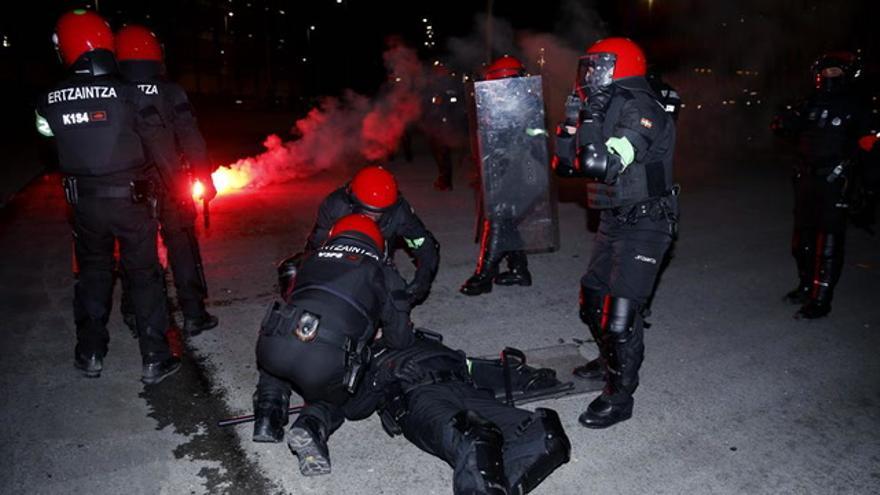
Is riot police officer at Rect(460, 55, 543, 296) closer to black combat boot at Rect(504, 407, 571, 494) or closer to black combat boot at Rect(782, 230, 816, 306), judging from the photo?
Answer: black combat boot at Rect(782, 230, 816, 306)

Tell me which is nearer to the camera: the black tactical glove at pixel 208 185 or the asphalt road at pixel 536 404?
the asphalt road at pixel 536 404

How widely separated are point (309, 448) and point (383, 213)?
1.58 metres

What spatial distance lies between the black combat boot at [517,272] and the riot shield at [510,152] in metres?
0.12

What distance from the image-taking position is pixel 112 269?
13.6 ft

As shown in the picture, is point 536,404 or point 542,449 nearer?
point 542,449

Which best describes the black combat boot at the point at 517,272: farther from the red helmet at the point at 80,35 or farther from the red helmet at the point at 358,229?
the red helmet at the point at 80,35

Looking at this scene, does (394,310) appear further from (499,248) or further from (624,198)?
(499,248)

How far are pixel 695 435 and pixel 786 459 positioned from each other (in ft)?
1.47

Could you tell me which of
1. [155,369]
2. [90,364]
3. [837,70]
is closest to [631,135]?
[837,70]

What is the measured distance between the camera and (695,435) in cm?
345

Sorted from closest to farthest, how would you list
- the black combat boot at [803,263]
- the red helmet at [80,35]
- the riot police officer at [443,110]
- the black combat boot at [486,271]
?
the red helmet at [80,35] < the black combat boot at [803,263] < the black combat boot at [486,271] < the riot police officer at [443,110]

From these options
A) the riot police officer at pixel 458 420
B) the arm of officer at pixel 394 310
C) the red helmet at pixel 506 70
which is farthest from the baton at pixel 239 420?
the red helmet at pixel 506 70

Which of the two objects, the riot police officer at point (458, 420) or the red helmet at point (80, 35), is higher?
the red helmet at point (80, 35)

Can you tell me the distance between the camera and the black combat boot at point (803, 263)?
5.27m
